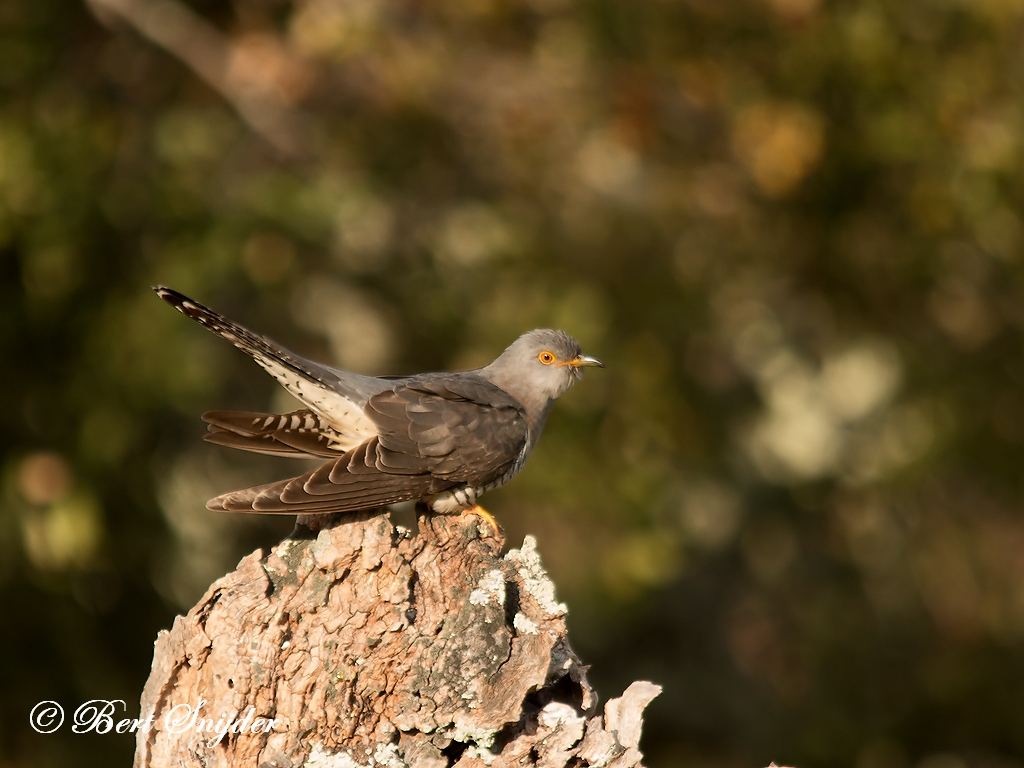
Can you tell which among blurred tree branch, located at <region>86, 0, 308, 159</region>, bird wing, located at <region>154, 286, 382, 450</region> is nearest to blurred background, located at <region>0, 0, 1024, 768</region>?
blurred tree branch, located at <region>86, 0, 308, 159</region>

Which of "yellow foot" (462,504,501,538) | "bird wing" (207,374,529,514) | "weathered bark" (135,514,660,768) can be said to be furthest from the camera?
"yellow foot" (462,504,501,538)

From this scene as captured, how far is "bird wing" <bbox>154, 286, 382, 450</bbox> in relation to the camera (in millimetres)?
3752

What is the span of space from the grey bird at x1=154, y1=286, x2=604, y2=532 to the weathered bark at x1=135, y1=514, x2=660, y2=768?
32 cm

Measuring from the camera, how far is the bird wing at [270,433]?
3744 mm

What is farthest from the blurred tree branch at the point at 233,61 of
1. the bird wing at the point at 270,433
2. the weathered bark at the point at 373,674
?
the weathered bark at the point at 373,674

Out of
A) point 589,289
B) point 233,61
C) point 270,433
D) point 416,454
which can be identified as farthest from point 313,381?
point 233,61

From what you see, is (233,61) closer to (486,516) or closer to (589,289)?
(589,289)

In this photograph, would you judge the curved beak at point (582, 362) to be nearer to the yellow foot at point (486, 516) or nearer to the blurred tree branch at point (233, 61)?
the yellow foot at point (486, 516)

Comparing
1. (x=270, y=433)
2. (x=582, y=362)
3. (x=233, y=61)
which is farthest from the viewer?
(x=233, y=61)

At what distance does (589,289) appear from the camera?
23.7ft

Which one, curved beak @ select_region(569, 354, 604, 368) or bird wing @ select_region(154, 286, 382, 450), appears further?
curved beak @ select_region(569, 354, 604, 368)

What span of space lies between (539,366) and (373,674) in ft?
6.98

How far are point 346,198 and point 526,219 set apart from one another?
1.54 metres

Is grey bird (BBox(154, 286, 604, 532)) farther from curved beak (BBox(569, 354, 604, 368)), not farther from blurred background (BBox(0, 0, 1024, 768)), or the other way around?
blurred background (BBox(0, 0, 1024, 768))
